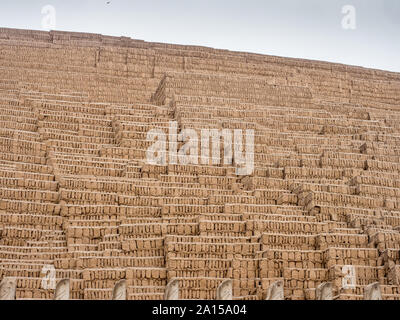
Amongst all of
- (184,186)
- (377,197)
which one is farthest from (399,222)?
(184,186)

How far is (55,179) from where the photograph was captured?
15930mm

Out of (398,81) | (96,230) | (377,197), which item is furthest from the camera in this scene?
(398,81)

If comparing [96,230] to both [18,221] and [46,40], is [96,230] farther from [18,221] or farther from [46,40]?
[46,40]

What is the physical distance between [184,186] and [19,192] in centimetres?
312

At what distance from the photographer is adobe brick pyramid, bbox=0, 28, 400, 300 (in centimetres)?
1295

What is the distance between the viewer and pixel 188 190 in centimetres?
1559

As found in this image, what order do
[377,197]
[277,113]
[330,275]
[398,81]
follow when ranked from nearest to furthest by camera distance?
[330,275] → [377,197] → [277,113] → [398,81]

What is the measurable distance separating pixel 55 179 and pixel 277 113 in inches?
261

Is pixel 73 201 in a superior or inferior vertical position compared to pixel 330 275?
superior

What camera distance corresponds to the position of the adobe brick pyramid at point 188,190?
1295cm
